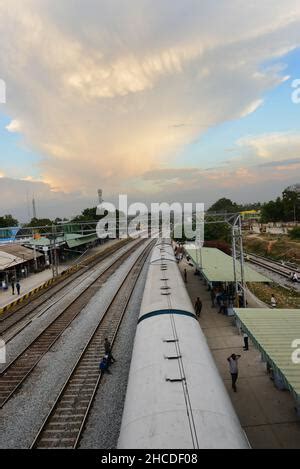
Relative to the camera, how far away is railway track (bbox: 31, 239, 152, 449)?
9703mm

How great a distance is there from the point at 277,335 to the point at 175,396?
15.8 ft

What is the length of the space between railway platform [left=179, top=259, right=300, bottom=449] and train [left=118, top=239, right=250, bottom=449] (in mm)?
2684

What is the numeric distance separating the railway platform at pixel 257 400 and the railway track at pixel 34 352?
8.01 meters

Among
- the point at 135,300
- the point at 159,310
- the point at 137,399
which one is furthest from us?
the point at 135,300

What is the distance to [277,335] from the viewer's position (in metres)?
10.3

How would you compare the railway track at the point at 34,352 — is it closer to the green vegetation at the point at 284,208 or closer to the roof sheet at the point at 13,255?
the roof sheet at the point at 13,255

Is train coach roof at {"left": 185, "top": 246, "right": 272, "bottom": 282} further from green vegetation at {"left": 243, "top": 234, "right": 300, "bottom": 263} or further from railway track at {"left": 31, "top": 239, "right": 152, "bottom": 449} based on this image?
green vegetation at {"left": 243, "top": 234, "right": 300, "bottom": 263}

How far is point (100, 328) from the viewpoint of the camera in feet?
62.2

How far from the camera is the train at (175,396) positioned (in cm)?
585

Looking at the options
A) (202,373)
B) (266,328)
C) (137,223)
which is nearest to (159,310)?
(266,328)

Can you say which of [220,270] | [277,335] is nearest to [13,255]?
[220,270]

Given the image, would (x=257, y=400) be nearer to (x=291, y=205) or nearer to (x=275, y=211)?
(x=291, y=205)
